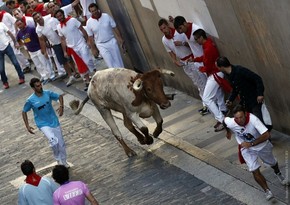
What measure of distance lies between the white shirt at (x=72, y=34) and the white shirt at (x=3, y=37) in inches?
125

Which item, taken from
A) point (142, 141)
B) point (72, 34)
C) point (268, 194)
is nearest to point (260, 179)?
point (268, 194)

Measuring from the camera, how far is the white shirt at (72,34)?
22703 mm

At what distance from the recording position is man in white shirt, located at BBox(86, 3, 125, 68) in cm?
2142

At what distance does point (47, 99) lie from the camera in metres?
17.3

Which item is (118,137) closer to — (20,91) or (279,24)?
(279,24)

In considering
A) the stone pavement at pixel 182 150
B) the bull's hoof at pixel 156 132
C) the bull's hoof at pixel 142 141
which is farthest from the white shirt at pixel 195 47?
the bull's hoof at pixel 142 141

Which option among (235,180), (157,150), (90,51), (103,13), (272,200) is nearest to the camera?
(272,200)

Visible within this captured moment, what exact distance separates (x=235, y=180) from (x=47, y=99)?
165 inches

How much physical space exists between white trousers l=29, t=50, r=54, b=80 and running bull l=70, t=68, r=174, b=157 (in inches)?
278

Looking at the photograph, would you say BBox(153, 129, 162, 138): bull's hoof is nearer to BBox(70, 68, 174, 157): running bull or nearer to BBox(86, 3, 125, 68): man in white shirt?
BBox(70, 68, 174, 157): running bull

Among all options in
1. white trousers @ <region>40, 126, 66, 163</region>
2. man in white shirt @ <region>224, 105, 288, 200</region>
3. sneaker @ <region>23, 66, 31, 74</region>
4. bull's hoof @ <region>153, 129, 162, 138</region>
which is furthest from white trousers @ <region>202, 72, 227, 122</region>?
sneaker @ <region>23, 66, 31, 74</region>

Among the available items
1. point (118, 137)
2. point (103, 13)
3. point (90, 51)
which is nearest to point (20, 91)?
point (90, 51)

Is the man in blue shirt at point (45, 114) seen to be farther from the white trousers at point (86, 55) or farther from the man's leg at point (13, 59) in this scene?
the man's leg at point (13, 59)

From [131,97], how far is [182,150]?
1335 millimetres
